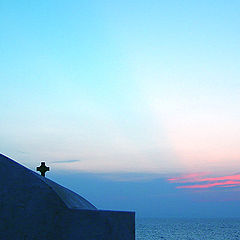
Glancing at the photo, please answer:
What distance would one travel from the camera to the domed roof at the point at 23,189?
10.2 m

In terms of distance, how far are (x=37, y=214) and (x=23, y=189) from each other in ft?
2.87

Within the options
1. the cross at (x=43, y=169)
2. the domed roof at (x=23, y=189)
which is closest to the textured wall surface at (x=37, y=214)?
the domed roof at (x=23, y=189)

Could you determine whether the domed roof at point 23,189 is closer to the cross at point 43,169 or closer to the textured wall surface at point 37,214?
the textured wall surface at point 37,214

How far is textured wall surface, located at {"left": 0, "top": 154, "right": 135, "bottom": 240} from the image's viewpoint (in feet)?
33.1

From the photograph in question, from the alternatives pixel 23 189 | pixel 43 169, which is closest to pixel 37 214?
pixel 23 189

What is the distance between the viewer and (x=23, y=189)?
1041 cm

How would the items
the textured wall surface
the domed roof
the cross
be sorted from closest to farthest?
the textured wall surface → the domed roof → the cross

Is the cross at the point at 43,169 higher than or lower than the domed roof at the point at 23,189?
higher

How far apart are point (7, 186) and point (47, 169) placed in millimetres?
3607

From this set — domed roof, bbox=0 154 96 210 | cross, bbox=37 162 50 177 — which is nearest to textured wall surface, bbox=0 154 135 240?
domed roof, bbox=0 154 96 210

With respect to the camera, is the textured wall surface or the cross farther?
the cross

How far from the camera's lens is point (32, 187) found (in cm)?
1049

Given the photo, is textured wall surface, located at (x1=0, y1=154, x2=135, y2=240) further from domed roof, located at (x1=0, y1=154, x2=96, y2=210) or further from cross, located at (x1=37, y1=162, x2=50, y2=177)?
cross, located at (x1=37, y1=162, x2=50, y2=177)

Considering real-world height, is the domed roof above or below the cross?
below
